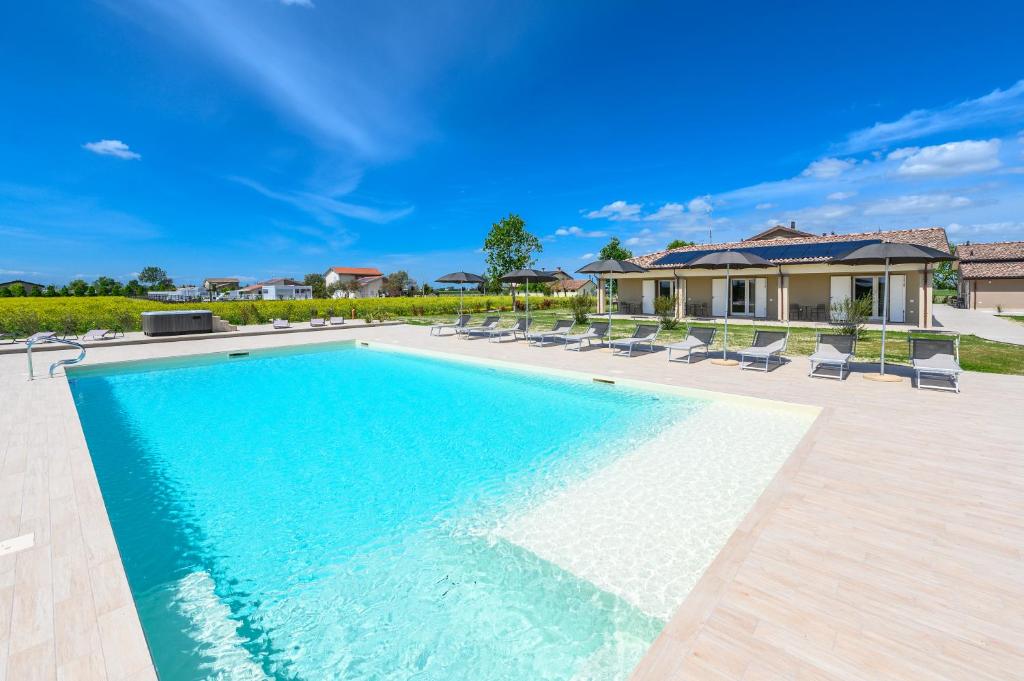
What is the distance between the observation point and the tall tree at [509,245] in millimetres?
48312

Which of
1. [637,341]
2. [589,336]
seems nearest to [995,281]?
[637,341]

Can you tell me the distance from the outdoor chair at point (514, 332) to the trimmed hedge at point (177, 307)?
11020 millimetres

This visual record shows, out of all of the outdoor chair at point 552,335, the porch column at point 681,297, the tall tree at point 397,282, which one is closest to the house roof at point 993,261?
the porch column at point 681,297

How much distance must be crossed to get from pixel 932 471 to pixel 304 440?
316 inches

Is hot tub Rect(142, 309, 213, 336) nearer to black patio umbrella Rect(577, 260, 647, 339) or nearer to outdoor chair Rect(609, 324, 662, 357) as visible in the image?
black patio umbrella Rect(577, 260, 647, 339)

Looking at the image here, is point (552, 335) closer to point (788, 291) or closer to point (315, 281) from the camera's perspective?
point (788, 291)

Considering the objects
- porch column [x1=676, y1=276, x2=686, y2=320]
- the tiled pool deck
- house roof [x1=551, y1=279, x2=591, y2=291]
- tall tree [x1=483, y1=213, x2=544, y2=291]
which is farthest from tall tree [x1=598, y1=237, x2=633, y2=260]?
the tiled pool deck

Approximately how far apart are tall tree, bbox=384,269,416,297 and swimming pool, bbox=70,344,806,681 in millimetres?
71641

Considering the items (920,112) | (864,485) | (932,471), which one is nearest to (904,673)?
(864,485)

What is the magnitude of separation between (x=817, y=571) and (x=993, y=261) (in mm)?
47528

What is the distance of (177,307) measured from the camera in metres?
22.4

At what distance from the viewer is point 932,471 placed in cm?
447

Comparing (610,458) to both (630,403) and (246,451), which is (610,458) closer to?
(630,403)

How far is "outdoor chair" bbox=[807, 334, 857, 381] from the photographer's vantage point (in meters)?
9.15
